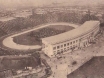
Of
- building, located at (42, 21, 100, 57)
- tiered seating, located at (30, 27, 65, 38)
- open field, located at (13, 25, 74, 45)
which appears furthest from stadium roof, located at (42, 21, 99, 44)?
tiered seating, located at (30, 27, 65, 38)

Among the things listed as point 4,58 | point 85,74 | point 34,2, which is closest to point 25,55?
point 4,58

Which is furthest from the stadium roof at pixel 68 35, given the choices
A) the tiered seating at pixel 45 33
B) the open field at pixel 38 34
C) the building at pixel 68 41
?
the tiered seating at pixel 45 33

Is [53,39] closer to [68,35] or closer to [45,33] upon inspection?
[68,35]

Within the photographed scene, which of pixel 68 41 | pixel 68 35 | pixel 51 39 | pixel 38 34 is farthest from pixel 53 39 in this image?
pixel 38 34

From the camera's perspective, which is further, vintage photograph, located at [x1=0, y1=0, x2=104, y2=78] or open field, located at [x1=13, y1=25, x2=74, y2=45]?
open field, located at [x1=13, y1=25, x2=74, y2=45]

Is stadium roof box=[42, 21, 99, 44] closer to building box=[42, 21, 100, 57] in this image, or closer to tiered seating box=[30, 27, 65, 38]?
building box=[42, 21, 100, 57]

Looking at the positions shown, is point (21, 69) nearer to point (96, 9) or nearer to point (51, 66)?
point (51, 66)

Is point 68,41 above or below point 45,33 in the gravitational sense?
above
